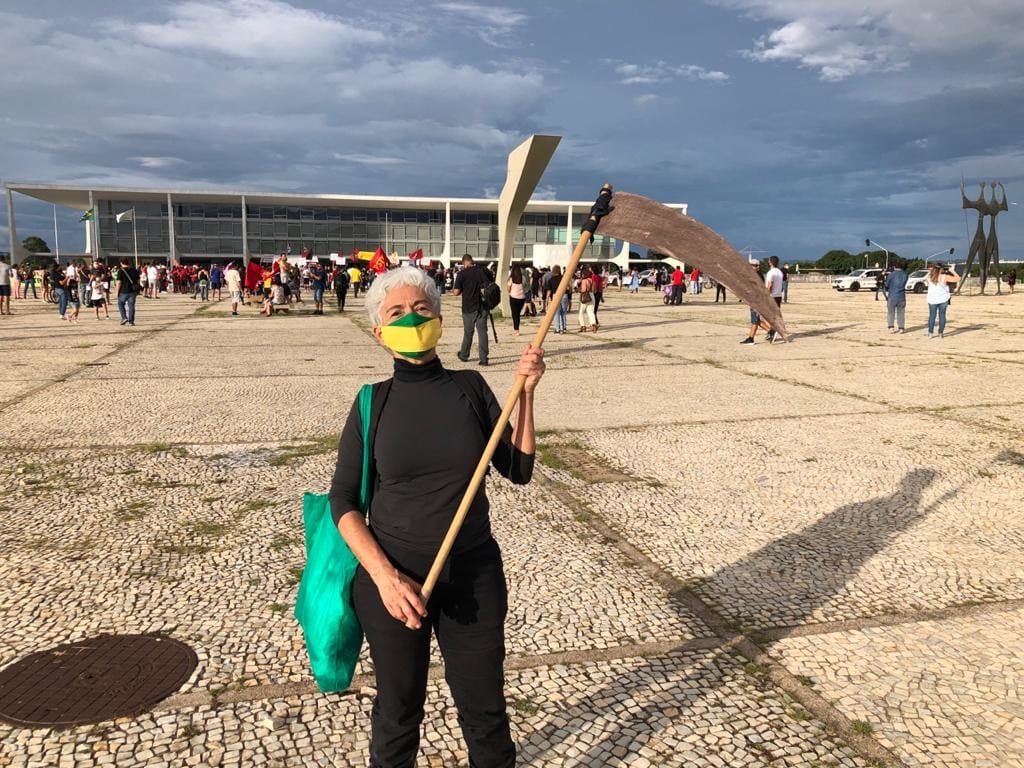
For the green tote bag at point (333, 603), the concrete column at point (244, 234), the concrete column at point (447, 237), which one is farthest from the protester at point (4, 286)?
the concrete column at point (447, 237)

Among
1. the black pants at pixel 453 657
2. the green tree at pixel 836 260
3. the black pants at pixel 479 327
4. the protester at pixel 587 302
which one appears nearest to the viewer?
the black pants at pixel 453 657

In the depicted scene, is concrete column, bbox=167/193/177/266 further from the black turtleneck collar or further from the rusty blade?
the rusty blade

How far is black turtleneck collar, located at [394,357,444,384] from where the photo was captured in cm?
201

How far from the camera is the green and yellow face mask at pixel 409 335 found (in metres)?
1.98

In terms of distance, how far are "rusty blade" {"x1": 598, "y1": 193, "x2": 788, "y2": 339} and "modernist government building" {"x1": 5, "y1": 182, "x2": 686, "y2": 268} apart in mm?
64692

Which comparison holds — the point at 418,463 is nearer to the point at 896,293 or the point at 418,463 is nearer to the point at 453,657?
the point at 453,657

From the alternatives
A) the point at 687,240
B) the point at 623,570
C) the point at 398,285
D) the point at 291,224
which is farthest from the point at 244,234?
the point at 687,240

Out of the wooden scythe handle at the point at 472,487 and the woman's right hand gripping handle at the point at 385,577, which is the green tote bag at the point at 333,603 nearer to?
the woman's right hand gripping handle at the point at 385,577

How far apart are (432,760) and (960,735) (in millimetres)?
1730

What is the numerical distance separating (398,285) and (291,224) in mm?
74984

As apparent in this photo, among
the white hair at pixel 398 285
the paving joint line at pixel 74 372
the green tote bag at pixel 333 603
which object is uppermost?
the white hair at pixel 398 285

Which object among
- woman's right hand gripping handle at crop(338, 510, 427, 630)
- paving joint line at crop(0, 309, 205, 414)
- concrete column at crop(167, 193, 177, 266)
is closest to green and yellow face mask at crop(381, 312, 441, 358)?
woman's right hand gripping handle at crop(338, 510, 427, 630)

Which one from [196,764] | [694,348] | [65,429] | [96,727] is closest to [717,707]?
[196,764]

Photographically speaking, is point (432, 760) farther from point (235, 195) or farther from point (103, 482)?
point (235, 195)
